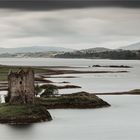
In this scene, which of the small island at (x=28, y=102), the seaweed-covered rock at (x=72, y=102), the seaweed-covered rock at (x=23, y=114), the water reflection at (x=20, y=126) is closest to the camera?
the water reflection at (x=20, y=126)

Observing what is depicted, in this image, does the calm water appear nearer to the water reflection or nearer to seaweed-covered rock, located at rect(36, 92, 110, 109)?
the water reflection

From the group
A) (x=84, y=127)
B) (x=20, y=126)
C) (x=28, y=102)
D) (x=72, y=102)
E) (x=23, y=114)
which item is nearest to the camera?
(x=20, y=126)

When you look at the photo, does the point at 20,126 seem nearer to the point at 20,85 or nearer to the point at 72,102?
the point at 20,85

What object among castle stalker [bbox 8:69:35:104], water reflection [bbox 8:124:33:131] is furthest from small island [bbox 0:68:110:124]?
water reflection [bbox 8:124:33:131]

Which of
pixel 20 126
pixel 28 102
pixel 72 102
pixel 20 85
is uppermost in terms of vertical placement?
pixel 20 85

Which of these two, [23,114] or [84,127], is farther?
[23,114]

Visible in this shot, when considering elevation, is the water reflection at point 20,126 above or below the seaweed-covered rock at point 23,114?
below

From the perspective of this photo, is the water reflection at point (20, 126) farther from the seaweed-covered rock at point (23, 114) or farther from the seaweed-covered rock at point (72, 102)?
the seaweed-covered rock at point (72, 102)

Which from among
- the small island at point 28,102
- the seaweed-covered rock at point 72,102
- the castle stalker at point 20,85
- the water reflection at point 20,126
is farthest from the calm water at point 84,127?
the castle stalker at point 20,85

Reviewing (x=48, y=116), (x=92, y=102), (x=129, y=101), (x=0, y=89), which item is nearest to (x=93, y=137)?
(x=48, y=116)

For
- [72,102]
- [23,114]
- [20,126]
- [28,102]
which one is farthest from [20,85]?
[72,102]

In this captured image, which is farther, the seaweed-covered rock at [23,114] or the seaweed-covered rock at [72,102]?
the seaweed-covered rock at [72,102]

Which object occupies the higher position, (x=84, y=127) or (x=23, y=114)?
(x=23, y=114)

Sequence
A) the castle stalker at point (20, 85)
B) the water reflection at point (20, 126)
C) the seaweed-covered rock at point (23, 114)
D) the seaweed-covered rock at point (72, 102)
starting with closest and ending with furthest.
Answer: the water reflection at point (20, 126)
the seaweed-covered rock at point (23, 114)
the castle stalker at point (20, 85)
the seaweed-covered rock at point (72, 102)
